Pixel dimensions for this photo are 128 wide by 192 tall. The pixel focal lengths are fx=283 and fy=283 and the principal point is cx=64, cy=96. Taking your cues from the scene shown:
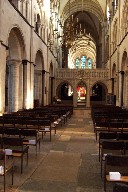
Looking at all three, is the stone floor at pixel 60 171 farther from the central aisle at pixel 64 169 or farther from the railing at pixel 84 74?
the railing at pixel 84 74

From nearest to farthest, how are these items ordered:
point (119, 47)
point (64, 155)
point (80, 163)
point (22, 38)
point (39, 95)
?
point (80, 163), point (64, 155), point (22, 38), point (119, 47), point (39, 95)

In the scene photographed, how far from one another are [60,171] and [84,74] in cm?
3669

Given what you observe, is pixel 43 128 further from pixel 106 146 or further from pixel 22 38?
pixel 22 38

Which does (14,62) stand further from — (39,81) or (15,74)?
(39,81)

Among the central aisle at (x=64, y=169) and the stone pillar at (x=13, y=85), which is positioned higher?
the stone pillar at (x=13, y=85)

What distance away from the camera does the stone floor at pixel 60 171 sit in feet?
21.1

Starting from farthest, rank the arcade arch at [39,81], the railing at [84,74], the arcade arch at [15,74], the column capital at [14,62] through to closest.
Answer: the railing at [84,74] < the arcade arch at [39,81] < the column capital at [14,62] < the arcade arch at [15,74]

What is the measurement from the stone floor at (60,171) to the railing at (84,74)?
32473 mm

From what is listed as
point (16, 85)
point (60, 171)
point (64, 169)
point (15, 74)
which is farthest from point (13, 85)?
point (60, 171)

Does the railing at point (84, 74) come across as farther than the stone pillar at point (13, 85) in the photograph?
Yes

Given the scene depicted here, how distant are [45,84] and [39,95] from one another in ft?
5.34

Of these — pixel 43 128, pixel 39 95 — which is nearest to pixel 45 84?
pixel 39 95

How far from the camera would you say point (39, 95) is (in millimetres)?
33500

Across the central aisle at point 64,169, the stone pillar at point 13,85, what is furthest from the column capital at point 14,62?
the central aisle at point 64,169
